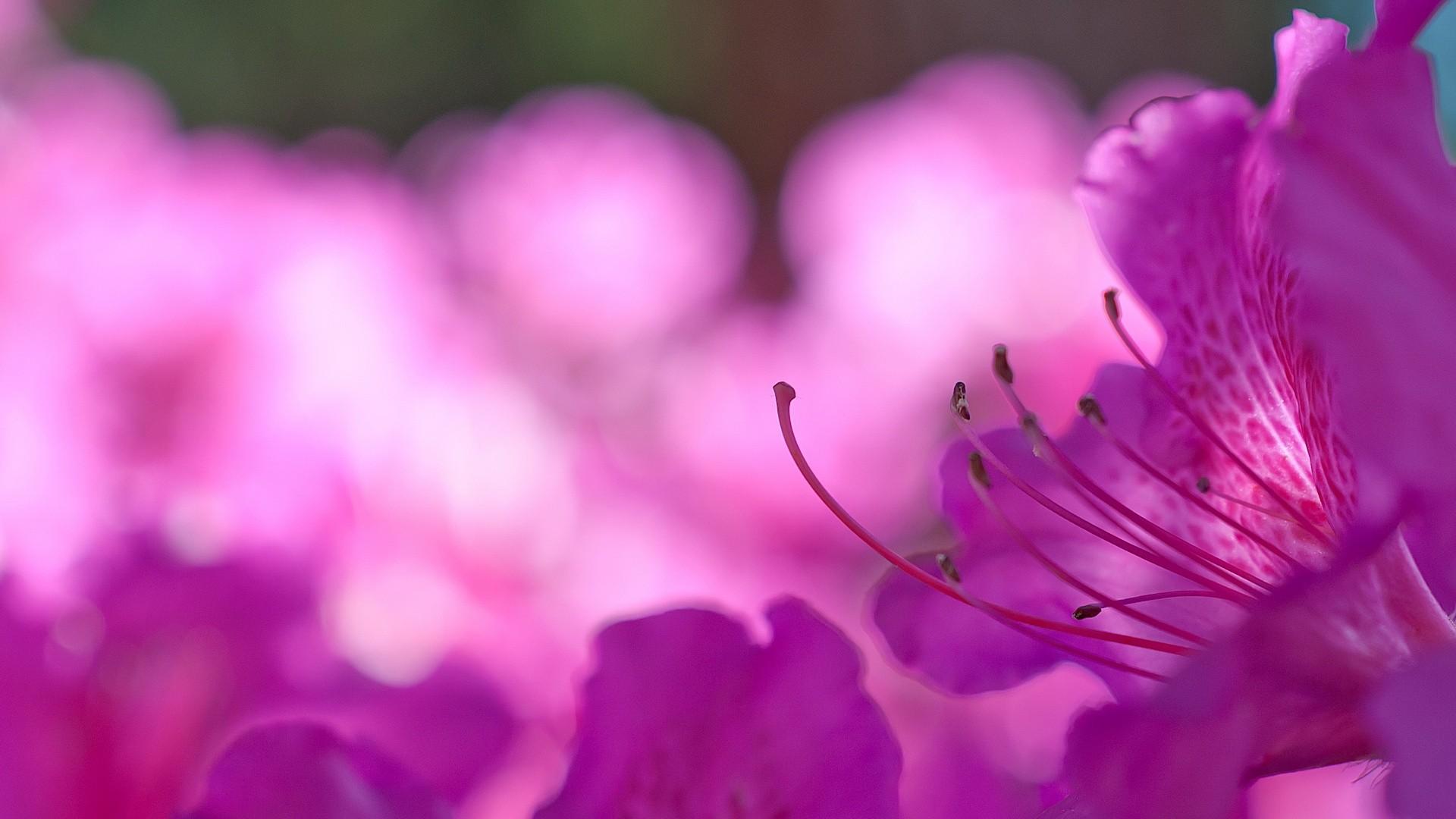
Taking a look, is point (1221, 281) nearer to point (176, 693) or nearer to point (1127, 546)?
point (1127, 546)

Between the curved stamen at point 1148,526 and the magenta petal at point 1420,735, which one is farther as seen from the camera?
the curved stamen at point 1148,526

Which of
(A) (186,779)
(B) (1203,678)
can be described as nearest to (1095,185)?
(B) (1203,678)

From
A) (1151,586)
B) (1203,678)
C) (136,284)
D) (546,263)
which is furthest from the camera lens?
(546,263)

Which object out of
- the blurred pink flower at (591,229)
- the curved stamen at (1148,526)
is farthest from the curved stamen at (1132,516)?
the blurred pink flower at (591,229)

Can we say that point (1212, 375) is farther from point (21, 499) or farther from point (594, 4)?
point (594, 4)

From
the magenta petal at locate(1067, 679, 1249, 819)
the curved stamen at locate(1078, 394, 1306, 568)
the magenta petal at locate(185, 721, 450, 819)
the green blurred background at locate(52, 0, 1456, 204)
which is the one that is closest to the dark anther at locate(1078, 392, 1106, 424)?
the curved stamen at locate(1078, 394, 1306, 568)

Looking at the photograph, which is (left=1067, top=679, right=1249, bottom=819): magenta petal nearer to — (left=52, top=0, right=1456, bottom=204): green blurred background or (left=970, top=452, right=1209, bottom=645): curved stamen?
(left=970, top=452, right=1209, bottom=645): curved stamen

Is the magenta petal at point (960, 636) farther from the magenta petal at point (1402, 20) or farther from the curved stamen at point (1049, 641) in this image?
the magenta petal at point (1402, 20)
